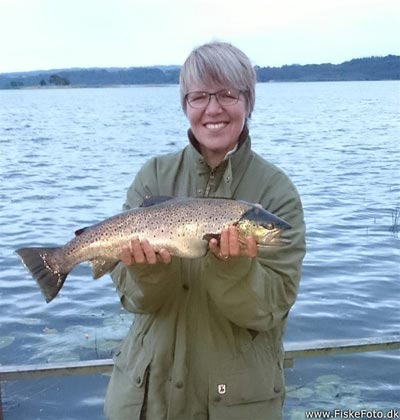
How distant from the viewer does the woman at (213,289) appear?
3.38 m

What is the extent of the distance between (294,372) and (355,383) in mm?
623

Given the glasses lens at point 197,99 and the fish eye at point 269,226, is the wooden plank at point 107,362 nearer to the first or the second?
the fish eye at point 269,226

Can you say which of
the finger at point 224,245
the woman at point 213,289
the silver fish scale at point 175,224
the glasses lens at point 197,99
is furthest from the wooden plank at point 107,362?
the glasses lens at point 197,99

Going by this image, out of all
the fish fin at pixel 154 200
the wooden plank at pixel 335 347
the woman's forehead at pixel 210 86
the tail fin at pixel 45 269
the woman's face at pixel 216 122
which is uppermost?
the woman's forehead at pixel 210 86

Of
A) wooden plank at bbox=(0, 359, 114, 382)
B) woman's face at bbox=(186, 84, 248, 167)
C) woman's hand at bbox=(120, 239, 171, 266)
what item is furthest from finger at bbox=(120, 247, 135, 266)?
wooden plank at bbox=(0, 359, 114, 382)

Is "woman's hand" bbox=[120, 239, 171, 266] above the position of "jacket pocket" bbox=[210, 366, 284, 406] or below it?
above

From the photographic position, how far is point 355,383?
7.09m

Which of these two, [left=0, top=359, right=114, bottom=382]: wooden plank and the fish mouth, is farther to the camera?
[left=0, top=359, right=114, bottom=382]: wooden plank

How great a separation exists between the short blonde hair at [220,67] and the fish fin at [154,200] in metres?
0.55

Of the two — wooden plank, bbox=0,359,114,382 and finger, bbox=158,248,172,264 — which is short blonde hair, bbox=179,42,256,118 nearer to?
finger, bbox=158,248,172,264

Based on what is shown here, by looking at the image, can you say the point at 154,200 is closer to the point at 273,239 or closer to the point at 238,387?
the point at 273,239

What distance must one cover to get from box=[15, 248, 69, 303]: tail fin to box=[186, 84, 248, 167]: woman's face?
105 cm

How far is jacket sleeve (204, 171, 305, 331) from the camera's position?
332cm

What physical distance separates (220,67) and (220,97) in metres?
0.15
